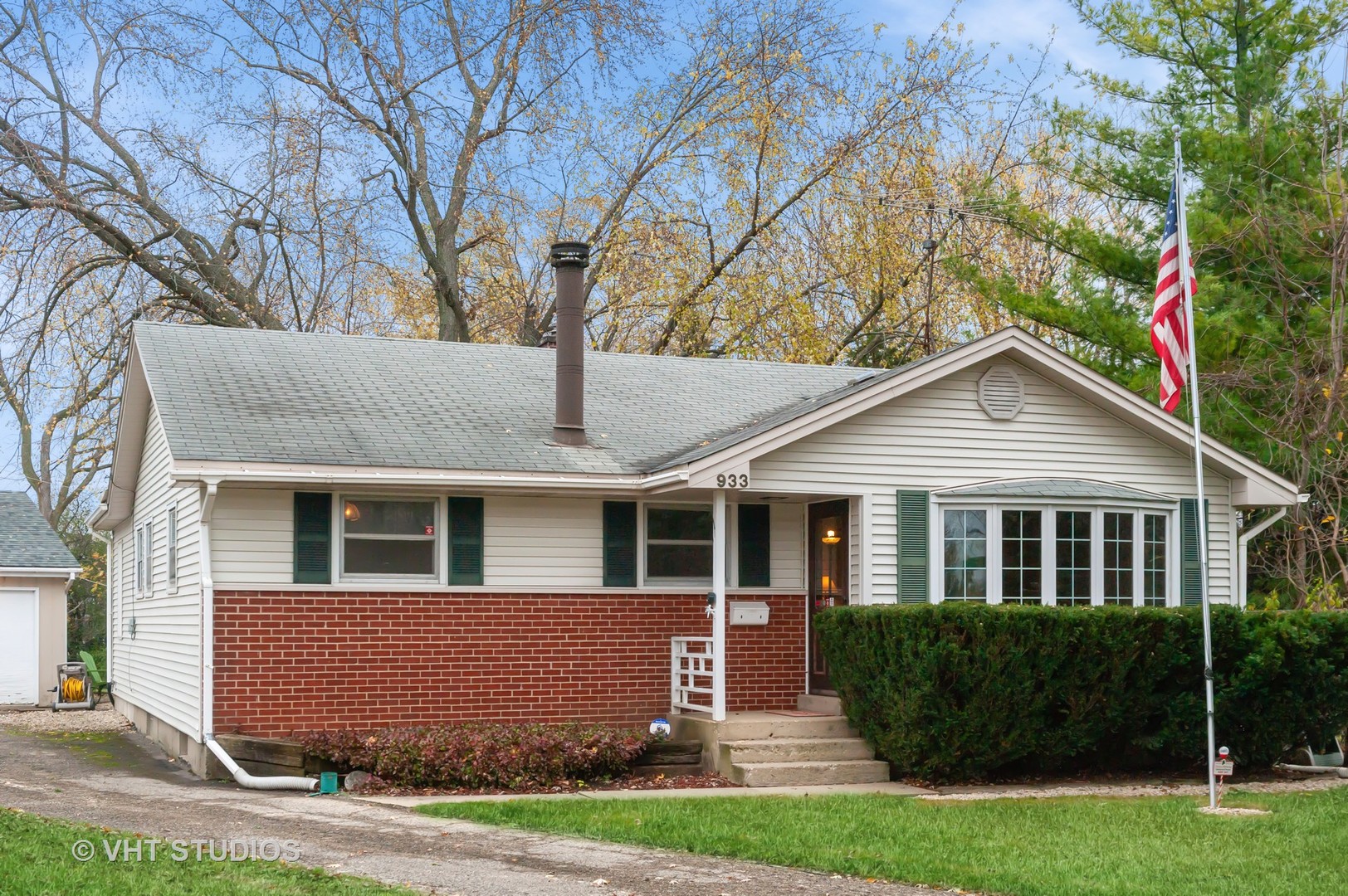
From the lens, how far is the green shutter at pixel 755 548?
15.1 meters

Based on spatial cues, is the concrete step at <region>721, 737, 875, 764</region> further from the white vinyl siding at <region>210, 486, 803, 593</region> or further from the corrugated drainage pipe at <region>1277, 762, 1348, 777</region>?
the corrugated drainage pipe at <region>1277, 762, 1348, 777</region>

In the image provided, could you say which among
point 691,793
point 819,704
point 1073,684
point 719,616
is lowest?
point 691,793

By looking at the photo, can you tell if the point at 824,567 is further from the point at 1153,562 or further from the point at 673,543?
the point at 1153,562

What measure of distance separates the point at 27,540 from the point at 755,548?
16332 millimetres

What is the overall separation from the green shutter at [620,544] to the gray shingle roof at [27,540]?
1427cm

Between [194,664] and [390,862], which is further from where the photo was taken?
[194,664]

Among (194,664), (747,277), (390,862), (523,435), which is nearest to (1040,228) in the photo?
(747,277)

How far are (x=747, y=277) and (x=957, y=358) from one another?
14.5 metres

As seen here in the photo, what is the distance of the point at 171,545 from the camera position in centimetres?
1555

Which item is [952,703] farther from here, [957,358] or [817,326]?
[817,326]

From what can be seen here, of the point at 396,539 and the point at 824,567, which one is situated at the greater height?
the point at 396,539

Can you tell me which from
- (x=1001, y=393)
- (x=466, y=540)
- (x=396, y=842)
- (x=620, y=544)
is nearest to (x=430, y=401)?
(x=466, y=540)

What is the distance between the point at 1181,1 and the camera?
24.1 meters

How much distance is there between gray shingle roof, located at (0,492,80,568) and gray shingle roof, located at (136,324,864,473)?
10.3m
